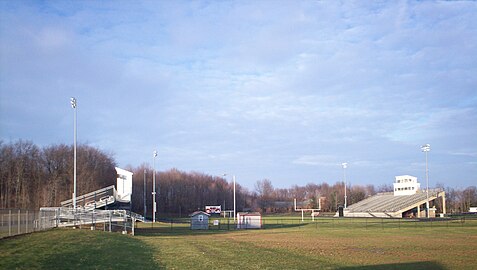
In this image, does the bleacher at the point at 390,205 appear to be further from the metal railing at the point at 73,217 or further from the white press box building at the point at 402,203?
the metal railing at the point at 73,217

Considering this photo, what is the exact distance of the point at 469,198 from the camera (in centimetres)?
14188

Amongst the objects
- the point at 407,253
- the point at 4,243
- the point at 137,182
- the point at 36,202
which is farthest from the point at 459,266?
the point at 137,182

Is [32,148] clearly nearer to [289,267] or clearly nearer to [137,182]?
[137,182]

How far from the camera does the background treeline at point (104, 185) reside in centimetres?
8075

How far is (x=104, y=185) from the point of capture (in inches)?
3969

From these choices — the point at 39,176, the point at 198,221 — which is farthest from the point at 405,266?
the point at 39,176

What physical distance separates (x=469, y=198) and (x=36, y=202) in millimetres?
126505

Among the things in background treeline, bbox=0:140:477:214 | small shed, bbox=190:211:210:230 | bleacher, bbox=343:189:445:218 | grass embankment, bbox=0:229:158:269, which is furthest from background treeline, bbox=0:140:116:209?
bleacher, bbox=343:189:445:218

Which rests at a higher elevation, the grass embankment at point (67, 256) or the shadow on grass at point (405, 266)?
the grass embankment at point (67, 256)

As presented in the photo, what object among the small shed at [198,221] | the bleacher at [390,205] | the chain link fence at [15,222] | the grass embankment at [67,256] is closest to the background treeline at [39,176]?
the small shed at [198,221]

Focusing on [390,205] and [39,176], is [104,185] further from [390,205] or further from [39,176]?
[390,205]

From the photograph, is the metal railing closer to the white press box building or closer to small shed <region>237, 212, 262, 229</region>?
small shed <region>237, 212, 262, 229</region>

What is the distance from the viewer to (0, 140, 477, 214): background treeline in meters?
80.8

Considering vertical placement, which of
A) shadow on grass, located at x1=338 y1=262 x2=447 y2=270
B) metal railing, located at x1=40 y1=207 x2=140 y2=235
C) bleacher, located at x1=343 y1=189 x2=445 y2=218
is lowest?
bleacher, located at x1=343 y1=189 x2=445 y2=218
